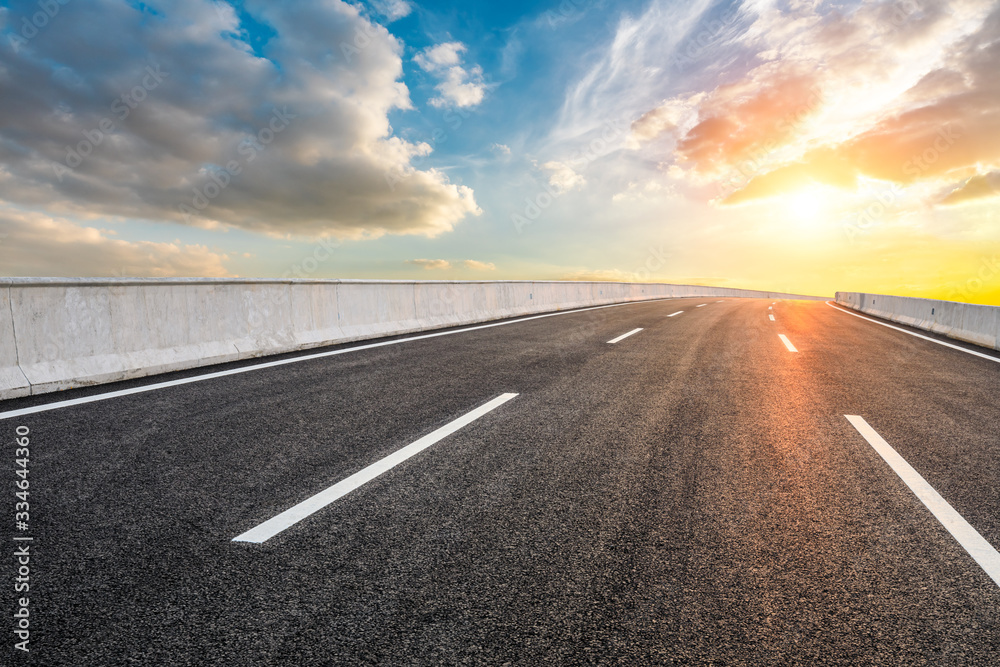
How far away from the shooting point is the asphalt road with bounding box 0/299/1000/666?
2.03 meters

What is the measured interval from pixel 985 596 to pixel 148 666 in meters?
3.24

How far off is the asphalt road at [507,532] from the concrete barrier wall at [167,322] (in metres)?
0.93

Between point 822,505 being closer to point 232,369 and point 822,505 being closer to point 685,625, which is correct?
point 685,625

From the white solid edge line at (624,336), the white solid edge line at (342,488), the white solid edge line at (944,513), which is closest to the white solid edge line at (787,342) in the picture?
the white solid edge line at (624,336)

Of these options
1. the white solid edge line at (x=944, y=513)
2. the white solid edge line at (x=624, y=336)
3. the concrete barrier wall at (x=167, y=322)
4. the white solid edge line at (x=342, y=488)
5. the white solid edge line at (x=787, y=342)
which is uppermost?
the concrete barrier wall at (x=167, y=322)

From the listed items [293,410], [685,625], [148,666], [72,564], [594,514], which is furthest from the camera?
[293,410]

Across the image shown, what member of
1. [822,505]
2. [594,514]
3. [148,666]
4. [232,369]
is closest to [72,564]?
[148,666]

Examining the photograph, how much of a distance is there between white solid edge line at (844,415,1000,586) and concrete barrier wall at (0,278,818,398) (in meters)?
7.57

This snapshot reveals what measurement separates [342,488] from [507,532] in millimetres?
1123

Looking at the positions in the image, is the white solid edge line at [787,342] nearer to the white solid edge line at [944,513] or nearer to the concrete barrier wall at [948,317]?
the concrete barrier wall at [948,317]

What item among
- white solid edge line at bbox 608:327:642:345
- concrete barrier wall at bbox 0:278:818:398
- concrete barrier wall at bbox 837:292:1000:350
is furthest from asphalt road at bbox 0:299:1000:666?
concrete barrier wall at bbox 837:292:1000:350

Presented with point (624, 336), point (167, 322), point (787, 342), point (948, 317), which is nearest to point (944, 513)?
point (167, 322)

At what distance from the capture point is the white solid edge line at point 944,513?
8.56ft

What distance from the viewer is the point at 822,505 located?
321cm
